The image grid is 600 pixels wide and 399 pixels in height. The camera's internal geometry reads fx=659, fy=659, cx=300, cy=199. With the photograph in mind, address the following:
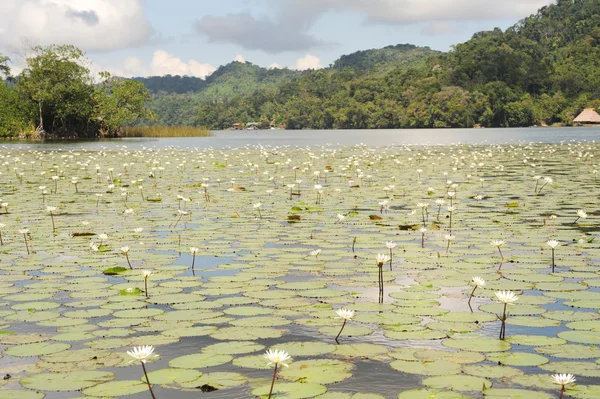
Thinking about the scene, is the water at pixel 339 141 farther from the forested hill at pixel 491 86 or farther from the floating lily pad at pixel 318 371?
the floating lily pad at pixel 318 371

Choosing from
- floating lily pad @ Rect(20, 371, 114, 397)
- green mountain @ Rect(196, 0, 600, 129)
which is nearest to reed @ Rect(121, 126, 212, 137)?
green mountain @ Rect(196, 0, 600, 129)

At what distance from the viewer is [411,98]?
346ft

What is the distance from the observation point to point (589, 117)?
84.8m

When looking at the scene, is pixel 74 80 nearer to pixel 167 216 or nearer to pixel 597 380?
pixel 167 216

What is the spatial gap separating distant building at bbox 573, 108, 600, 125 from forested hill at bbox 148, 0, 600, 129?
3.90 metres

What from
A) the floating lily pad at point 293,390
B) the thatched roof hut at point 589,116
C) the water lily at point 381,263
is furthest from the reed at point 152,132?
the floating lily pad at point 293,390

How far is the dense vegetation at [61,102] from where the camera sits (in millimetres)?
50469

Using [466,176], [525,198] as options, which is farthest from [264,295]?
[466,176]

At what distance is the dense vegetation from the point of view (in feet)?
166

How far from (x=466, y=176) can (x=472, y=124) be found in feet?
258

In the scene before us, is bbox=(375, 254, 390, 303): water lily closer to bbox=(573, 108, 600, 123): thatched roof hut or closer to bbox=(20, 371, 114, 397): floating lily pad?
bbox=(20, 371, 114, 397): floating lily pad

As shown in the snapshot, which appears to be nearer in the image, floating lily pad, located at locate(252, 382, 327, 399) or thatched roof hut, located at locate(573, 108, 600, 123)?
floating lily pad, located at locate(252, 382, 327, 399)

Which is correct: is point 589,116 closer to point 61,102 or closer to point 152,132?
point 152,132

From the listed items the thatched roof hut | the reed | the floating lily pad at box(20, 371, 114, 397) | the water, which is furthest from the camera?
the thatched roof hut
